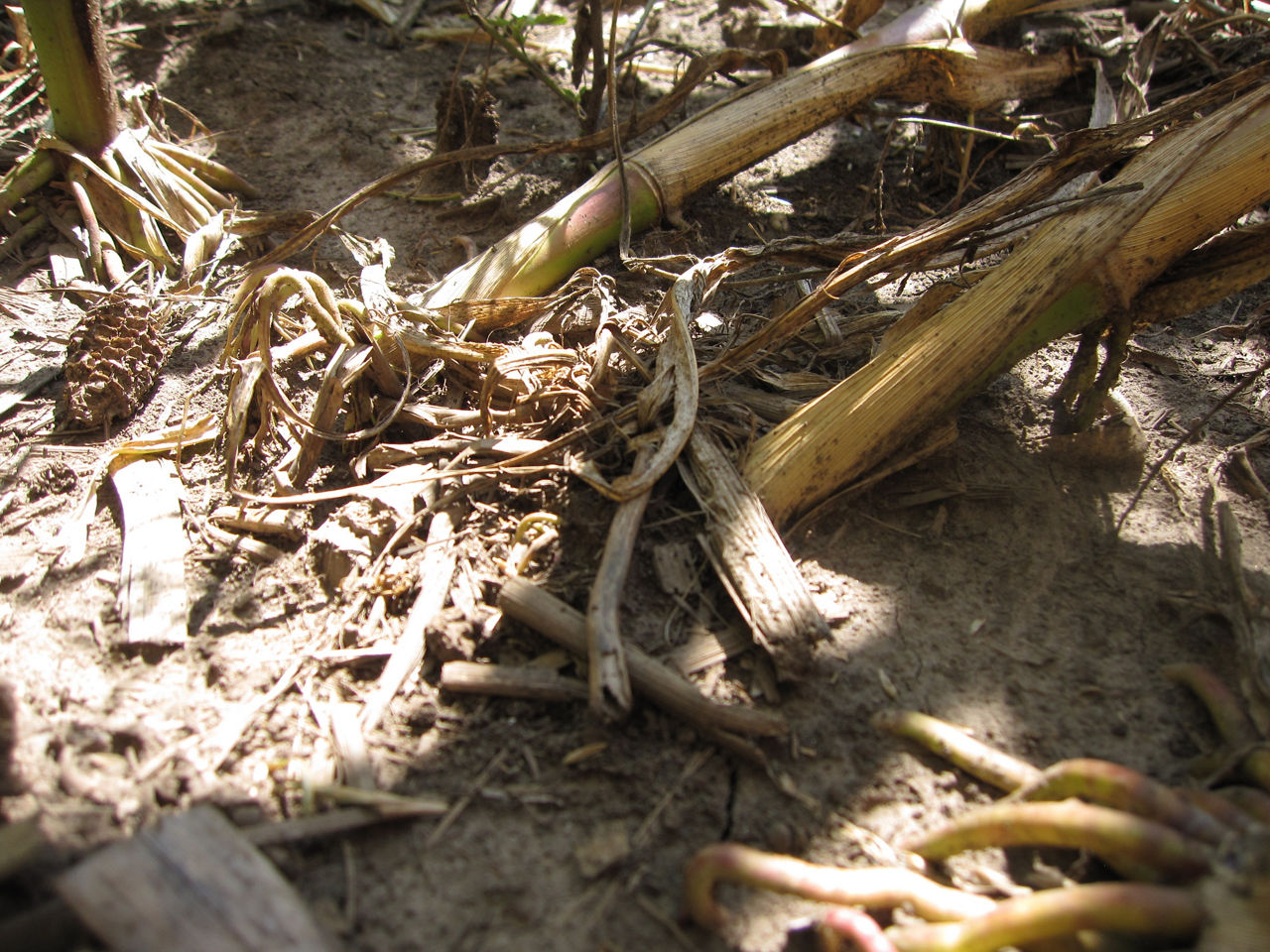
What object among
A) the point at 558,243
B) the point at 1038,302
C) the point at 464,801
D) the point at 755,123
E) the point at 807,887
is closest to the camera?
the point at 807,887

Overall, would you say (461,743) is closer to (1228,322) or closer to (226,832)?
(226,832)

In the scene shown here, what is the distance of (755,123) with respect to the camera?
9.18 feet

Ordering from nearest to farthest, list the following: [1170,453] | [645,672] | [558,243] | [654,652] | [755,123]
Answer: [645,672] → [654,652] → [1170,453] → [558,243] → [755,123]

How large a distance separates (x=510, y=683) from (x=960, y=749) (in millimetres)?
845

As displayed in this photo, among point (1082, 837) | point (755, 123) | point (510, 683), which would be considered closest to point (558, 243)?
point (755, 123)

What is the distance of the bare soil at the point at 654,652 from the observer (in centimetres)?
137

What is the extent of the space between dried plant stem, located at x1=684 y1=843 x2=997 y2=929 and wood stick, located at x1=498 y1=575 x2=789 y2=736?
255 mm

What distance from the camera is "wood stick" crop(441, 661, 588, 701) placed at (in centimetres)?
160

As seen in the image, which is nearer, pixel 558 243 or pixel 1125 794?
pixel 1125 794

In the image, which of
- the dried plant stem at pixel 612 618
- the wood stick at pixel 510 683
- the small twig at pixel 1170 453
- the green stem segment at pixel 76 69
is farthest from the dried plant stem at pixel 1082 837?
the green stem segment at pixel 76 69

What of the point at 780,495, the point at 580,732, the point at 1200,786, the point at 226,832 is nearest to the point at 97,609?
the point at 226,832

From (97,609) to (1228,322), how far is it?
3.16m

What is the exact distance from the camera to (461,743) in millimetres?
1557

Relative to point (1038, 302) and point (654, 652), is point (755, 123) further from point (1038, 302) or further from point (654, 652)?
point (654, 652)
